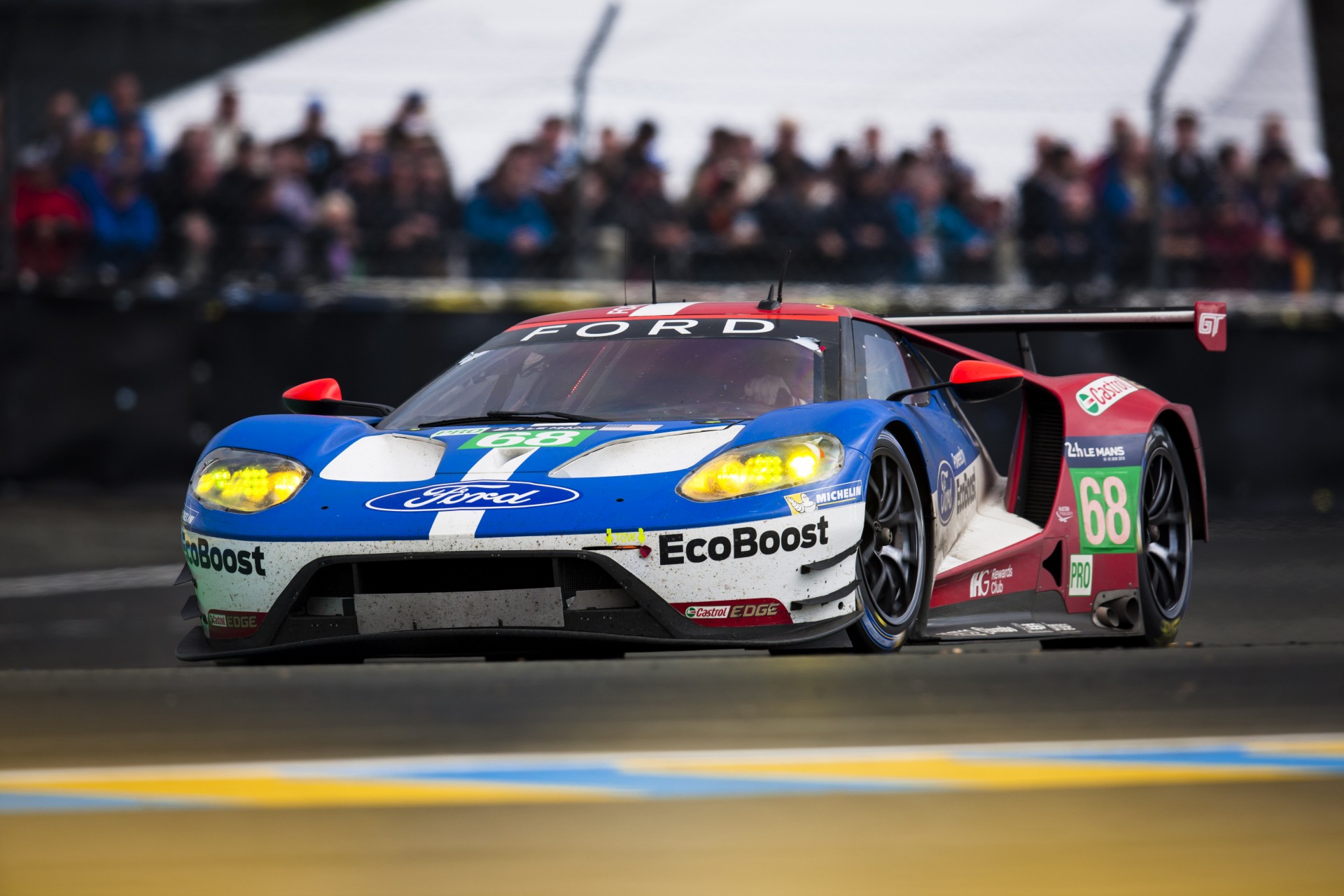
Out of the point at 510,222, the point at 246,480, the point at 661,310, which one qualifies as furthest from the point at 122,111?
the point at 246,480

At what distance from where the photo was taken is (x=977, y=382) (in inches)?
223

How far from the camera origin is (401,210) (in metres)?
10.7

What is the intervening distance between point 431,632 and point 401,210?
6.14 m

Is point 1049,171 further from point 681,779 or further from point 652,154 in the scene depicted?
point 681,779

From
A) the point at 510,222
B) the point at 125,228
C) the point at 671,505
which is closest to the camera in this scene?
the point at 671,505

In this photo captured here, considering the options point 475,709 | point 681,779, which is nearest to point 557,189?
point 475,709

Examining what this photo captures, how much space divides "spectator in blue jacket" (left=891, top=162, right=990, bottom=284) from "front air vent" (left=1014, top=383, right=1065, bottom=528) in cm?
498

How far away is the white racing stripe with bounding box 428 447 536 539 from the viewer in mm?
4789

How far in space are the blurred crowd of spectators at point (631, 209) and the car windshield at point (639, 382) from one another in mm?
4811

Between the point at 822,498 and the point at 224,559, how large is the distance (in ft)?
5.04

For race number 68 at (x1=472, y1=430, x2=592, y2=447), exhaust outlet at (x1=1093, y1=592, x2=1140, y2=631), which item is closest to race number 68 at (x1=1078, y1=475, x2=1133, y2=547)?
exhaust outlet at (x1=1093, y1=592, x2=1140, y2=631)

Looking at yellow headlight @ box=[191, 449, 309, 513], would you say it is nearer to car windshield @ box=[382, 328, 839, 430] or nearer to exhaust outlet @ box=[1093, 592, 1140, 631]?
car windshield @ box=[382, 328, 839, 430]

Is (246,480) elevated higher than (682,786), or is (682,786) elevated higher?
(246,480)

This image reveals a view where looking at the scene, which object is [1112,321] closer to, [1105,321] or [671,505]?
[1105,321]
